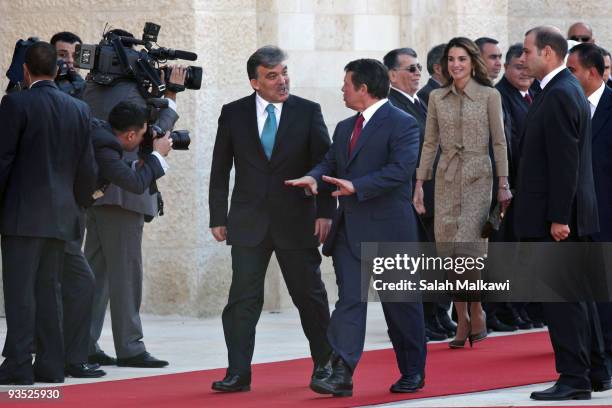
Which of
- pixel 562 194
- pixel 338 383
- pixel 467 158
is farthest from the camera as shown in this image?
pixel 467 158

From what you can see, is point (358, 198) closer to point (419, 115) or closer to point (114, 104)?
point (114, 104)

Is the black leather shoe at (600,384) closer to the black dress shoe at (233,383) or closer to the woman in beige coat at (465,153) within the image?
the black dress shoe at (233,383)

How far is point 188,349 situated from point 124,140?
189 cm

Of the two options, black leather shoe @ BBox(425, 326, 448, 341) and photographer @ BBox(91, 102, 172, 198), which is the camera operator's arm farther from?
black leather shoe @ BBox(425, 326, 448, 341)

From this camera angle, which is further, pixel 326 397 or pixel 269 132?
pixel 269 132

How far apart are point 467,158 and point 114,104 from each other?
2.44 m

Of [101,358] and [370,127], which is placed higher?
[370,127]

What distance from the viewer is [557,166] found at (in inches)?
322

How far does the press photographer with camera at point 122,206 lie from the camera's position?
380 inches

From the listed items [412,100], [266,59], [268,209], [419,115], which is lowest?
[268,209]

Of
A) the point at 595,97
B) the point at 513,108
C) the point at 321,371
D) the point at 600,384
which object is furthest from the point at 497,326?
the point at 321,371

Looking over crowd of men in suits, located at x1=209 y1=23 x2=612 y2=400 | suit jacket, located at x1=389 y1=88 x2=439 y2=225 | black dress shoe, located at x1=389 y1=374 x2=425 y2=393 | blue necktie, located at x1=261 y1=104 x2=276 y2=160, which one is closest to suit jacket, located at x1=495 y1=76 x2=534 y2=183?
suit jacket, located at x1=389 y1=88 x2=439 y2=225

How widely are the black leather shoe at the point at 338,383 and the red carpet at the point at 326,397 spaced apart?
50 millimetres

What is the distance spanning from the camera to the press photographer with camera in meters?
9.65
